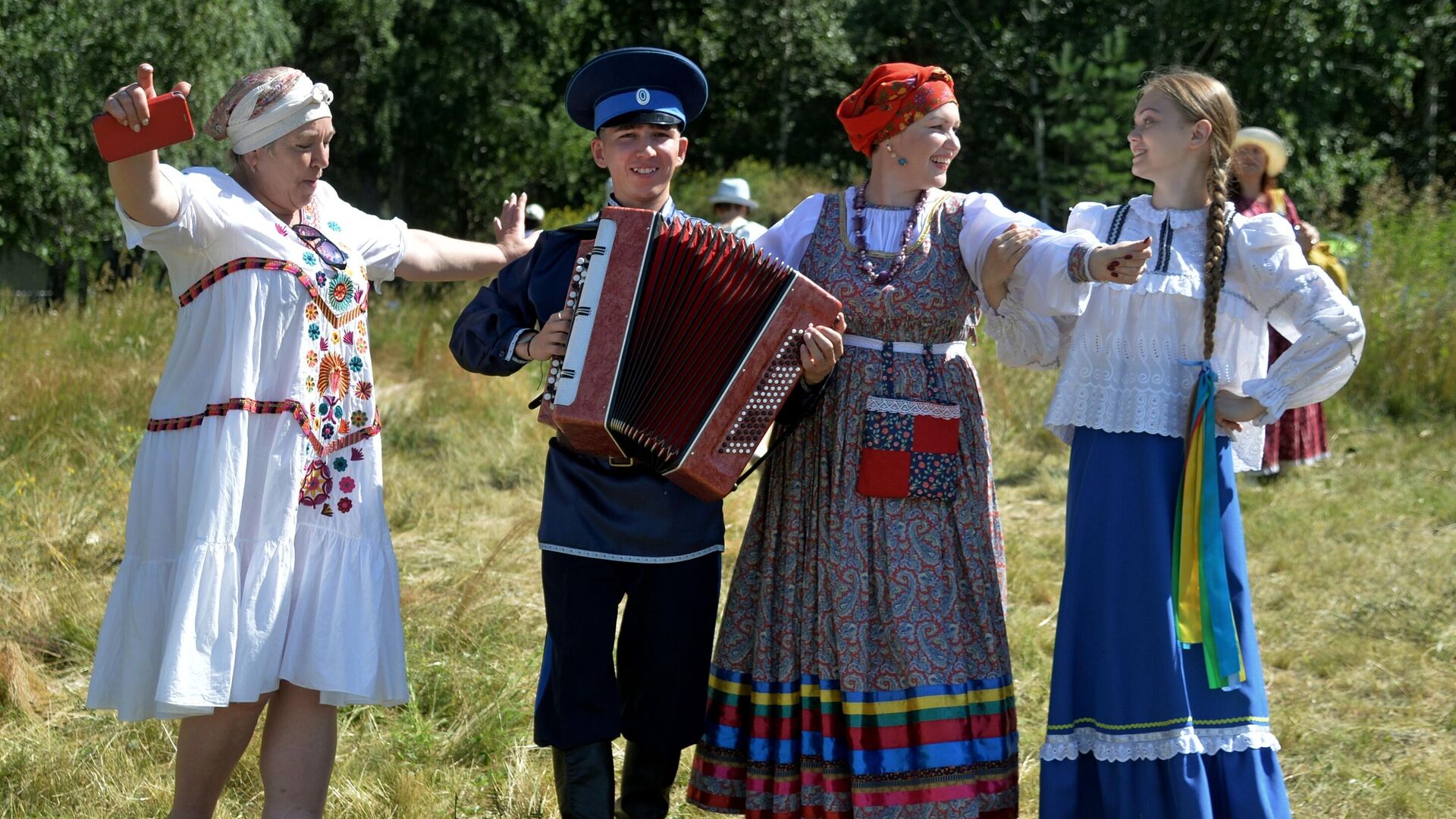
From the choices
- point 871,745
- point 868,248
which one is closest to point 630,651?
point 871,745

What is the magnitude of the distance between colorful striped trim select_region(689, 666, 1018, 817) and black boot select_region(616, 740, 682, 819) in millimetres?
130

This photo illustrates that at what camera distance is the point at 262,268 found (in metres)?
2.64

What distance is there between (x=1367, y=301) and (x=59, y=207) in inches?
408

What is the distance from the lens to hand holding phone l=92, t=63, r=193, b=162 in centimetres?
238

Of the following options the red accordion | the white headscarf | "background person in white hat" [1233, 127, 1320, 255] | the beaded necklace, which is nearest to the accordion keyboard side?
the red accordion

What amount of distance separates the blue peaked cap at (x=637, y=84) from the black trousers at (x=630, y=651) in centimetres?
102

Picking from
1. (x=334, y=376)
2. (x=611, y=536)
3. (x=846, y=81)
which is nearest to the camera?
(x=334, y=376)

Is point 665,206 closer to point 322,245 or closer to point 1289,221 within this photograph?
point 322,245

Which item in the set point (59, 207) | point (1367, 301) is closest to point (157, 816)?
point (1367, 301)

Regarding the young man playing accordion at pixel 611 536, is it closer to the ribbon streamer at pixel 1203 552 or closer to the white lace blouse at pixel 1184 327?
the white lace blouse at pixel 1184 327

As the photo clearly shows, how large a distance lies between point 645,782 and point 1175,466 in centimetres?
144

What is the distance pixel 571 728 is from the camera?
2957mm

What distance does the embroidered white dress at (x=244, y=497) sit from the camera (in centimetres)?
254

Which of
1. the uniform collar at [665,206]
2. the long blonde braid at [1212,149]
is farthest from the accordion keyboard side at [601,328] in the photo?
the long blonde braid at [1212,149]
